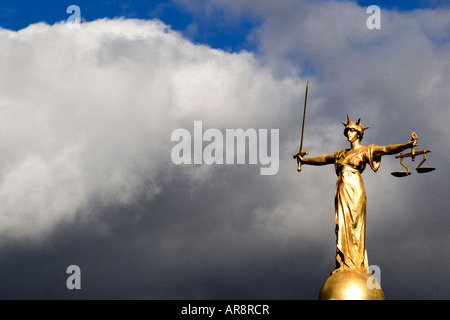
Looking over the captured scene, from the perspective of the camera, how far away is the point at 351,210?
29938 millimetres

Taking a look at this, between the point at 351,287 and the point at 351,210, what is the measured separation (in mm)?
2875

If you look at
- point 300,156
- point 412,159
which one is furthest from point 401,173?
point 300,156

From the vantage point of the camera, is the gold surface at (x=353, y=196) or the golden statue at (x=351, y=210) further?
the gold surface at (x=353, y=196)

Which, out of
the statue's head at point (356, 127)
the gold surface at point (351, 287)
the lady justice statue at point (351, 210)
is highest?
the statue's head at point (356, 127)

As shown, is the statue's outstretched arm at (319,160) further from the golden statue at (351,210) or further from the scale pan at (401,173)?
the scale pan at (401,173)

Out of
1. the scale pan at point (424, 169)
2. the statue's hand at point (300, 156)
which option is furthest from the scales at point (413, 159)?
the statue's hand at point (300, 156)

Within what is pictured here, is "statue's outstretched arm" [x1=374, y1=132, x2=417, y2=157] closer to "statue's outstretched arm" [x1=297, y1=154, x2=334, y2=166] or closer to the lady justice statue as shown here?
the lady justice statue

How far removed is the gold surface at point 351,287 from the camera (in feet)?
92.1

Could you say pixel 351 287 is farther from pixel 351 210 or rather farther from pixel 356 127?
pixel 356 127

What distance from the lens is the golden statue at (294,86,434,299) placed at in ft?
93.5

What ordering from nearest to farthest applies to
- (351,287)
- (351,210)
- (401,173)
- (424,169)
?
(351,287)
(424,169)
(401,173)
(351,210)
